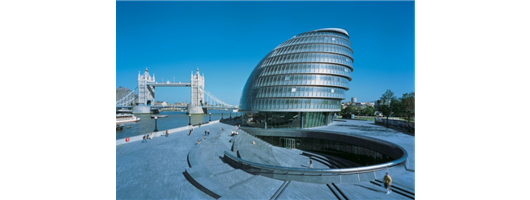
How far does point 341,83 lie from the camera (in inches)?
1528

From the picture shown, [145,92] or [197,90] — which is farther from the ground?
[197,90]

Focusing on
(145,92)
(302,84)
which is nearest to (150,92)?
(145,92)

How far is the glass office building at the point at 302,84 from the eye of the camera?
36.2 metres

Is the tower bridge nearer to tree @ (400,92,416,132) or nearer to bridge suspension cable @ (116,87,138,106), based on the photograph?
bridge suspension cable @ (116,87,138,106)

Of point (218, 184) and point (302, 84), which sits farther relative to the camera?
point (302, 84)

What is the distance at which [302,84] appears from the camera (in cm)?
3606

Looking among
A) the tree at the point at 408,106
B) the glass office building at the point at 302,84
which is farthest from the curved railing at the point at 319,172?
the glass office building at the point at 302,84

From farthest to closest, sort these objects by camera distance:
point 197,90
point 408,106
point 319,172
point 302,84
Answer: point 197,90 → point 302,84 → point 408,106 → point 319,172

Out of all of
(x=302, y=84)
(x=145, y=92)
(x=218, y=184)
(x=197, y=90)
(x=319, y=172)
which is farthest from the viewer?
(x=197, y=90)

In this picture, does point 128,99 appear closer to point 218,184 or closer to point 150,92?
point 150,92

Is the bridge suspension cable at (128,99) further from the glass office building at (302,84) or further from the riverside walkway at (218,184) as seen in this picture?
the riverside walkway at (218,184)
